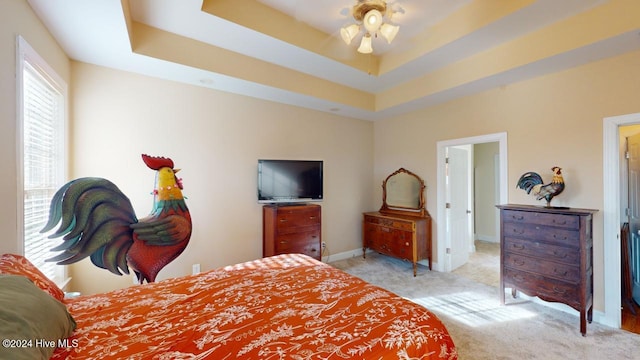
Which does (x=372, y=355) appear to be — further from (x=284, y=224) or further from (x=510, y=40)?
(x=510, y=40)

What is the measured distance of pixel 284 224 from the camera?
10.6 ft

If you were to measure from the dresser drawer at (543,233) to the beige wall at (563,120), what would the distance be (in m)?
0.44

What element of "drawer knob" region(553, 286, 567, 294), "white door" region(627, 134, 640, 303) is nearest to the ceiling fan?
"drawer knob" region(553, 286, 567, 294)

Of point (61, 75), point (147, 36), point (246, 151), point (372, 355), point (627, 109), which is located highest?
point (147, 36)

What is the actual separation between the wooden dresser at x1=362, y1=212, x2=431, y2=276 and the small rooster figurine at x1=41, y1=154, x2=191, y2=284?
111 inches

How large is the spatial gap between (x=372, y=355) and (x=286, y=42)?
2648 mm

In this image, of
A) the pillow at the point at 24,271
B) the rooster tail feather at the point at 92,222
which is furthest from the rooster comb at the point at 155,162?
the pillow at the point at 24,271

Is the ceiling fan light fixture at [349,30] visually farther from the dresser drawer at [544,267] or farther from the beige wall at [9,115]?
the dresser drawer at [544,267]

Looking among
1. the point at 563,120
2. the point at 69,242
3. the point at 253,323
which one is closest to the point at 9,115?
the point at 69,242

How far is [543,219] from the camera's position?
2.41 metres

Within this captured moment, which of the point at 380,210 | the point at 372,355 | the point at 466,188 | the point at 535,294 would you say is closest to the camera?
the point at 372,355

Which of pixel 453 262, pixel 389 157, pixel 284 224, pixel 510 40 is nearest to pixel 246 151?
pixel 284 224

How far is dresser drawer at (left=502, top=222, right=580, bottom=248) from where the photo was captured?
2.26 metres

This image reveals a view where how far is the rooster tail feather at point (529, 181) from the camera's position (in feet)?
8.61
